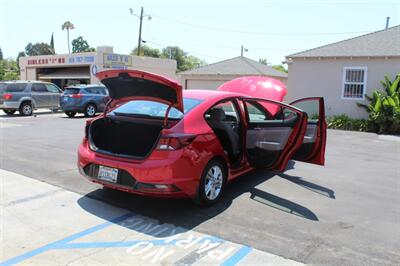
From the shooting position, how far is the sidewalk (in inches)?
138

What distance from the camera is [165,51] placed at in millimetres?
76188


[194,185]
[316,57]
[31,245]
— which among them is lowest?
[31,245]

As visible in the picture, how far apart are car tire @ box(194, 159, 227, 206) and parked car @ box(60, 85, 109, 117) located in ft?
45.2

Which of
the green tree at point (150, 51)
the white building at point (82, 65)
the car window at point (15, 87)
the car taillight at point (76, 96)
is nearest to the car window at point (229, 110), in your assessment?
the car taillight at point (76, 96)

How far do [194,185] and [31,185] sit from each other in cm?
277

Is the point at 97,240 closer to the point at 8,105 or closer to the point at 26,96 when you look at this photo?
the point at 8,105

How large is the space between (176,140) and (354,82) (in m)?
14.4

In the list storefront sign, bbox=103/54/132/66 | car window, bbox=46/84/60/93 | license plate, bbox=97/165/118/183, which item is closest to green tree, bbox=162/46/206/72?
storefront sign, bbox=103/54/132/66

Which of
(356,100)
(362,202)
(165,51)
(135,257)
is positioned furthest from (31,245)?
(165,51)

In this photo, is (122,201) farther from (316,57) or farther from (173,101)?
(316,57)

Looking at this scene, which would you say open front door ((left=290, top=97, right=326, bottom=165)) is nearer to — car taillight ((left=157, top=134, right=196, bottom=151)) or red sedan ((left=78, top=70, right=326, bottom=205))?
red sedan ((left=78, top=70, right=326, bottom=205))

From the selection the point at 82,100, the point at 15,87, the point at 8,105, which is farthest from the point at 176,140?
the point at 15,87

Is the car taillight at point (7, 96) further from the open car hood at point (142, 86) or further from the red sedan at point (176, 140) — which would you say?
the open car hood at point (142, 86)

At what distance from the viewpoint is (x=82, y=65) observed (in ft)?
94.0
